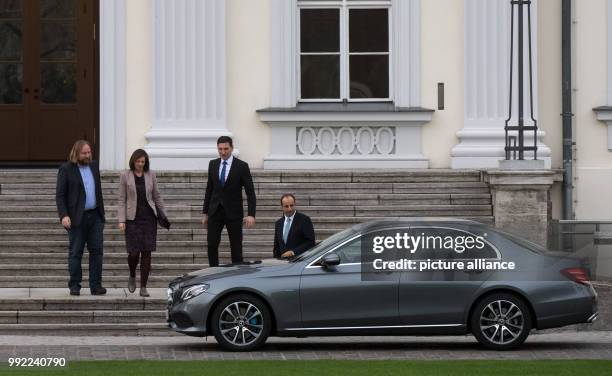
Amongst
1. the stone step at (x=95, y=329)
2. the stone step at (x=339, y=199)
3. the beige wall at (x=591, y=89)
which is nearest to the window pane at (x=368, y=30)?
the stone step at (x=339, y=199)

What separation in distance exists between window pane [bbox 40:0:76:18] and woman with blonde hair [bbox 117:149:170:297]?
5703 mm

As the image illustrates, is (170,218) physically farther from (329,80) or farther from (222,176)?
(329,80)

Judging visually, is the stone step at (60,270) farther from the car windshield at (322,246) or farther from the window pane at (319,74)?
the window pane at (319,74)

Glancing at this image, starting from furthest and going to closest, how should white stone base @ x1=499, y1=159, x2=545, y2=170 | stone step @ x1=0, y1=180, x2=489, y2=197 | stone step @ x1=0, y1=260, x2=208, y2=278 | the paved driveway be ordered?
stone step @ x1=0, y1=180, x2=489, y2=197 → white stone base @ x1=499, y1=159, x2=545, y2=170 → stone step @ x1=0, y1=260, x2=208, y2=278 → the paved driveway

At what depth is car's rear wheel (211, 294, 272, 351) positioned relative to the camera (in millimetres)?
16422

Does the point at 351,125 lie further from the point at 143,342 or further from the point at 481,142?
the point at 143,342

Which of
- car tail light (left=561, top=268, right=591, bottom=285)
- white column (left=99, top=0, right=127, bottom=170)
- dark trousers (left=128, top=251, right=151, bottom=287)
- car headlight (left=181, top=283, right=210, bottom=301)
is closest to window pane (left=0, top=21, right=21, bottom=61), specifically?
white column (left=99, top=0, right=127, bottom=170)

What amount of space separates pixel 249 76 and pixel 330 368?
964 cm

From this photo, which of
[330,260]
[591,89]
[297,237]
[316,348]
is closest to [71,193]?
[297,237]

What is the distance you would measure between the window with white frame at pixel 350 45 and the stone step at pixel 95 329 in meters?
6.68

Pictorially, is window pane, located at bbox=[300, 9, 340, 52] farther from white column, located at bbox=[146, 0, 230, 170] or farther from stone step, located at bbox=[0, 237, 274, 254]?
stone step, located at bbox=[0, 237, 274, 254]

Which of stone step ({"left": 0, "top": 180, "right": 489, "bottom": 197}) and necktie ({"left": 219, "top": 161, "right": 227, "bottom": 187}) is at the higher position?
necktie ({"left": 219, "top": 161, "right": 227, "bottom": 187})

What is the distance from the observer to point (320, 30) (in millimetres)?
24266

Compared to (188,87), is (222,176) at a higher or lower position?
lower
